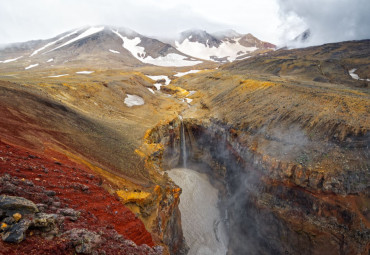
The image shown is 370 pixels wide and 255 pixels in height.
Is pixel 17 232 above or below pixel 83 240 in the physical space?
above

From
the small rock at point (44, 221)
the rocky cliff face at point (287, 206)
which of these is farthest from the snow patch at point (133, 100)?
the small rock at point (44, 221)

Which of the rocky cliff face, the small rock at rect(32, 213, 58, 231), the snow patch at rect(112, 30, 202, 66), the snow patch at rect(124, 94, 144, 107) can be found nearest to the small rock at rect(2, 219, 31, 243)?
the small rock at rect(32, 213, 58, 231)

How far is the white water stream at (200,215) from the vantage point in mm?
19375

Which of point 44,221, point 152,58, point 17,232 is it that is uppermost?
point 152,58

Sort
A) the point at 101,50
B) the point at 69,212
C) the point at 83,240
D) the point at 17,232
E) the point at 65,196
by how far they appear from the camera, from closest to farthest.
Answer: the point at 17,232 < the point at 83,240 < the point at 69,212 < the point at 65,196 < the point at 101,50

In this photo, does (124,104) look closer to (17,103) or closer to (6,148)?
(17,103)

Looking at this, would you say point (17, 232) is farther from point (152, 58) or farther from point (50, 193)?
point (152, 58)

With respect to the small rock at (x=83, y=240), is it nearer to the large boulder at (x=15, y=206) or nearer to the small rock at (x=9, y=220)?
the large boulder at (x=15, y=206)

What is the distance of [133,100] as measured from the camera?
3669cm

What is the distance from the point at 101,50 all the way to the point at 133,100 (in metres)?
114

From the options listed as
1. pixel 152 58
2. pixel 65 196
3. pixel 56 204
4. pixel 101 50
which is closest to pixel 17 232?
pixel 56 204

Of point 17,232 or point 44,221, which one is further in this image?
point 44,221

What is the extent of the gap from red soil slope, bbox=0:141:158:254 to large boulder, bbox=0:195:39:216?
76 centimetres

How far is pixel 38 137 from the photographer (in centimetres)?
1220
